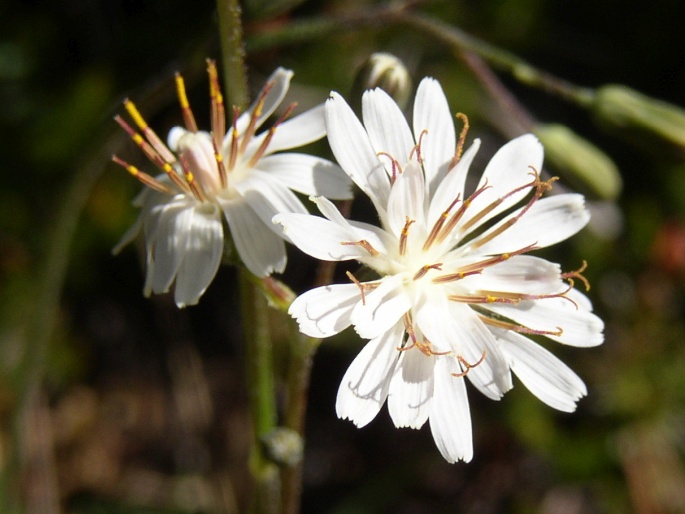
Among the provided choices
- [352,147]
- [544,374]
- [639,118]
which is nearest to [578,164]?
[639,118]

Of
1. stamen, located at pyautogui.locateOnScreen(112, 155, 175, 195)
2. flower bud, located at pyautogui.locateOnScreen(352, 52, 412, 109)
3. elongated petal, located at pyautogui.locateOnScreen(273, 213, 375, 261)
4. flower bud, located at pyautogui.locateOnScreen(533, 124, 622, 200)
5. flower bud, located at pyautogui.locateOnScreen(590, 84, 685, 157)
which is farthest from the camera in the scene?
flower bud, located at pyautogui.locateOnScreen(533, 124, 622, 200)

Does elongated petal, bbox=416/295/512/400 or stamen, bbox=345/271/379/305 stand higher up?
stamen, bbox=345/271/379/305

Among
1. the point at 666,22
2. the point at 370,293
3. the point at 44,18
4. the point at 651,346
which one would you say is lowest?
the point at 651,346

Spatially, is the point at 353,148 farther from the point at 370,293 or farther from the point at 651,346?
the point at 651,346

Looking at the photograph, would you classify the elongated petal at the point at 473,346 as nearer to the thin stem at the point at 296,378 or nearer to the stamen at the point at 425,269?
the stamen at the point at 425,269

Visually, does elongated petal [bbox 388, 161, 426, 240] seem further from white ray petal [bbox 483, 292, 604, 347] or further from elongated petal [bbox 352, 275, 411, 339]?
white ray petal [bbox 483, 292, 604, 347]

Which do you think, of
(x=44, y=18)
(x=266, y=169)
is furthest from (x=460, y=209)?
(x=44, y=18)

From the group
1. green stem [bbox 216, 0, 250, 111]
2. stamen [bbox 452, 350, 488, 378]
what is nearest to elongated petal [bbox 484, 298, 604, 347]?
stamen [bbox 452, 350, 488, 378]
